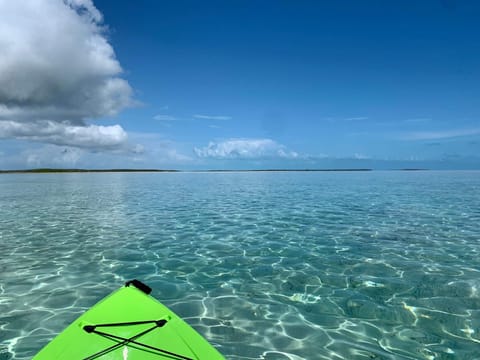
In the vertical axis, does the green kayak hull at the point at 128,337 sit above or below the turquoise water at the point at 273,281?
above

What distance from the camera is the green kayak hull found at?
194 inches

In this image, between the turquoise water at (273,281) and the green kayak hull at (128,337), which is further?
the turquoise water at (273,281)

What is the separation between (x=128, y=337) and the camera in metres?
5.37

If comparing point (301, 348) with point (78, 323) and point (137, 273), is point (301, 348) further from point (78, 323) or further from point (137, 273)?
point (137, 273)

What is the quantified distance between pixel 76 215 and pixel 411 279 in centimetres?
2215

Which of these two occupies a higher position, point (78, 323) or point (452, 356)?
point (78, 323)

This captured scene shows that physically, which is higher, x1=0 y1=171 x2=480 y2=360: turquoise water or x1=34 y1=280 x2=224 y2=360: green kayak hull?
x1=34 y1=280 x2=224 y2=360: green kayak hull

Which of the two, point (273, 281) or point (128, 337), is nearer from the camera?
point (128, 337)

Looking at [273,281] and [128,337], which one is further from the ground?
[128,337]

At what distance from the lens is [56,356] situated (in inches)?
193

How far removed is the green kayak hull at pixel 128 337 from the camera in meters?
4.94

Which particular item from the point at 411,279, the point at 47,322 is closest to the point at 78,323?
the point at 47,322

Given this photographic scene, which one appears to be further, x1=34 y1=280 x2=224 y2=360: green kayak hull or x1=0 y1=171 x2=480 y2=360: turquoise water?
x1=0 y1=171 x2=480 y2=360: turquoise water

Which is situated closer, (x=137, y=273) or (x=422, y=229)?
(x=137, y=273)
